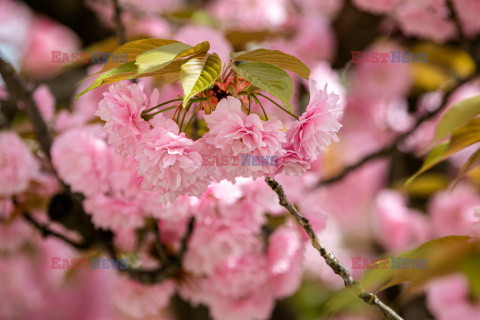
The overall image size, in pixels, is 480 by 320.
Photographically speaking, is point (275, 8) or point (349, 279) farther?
point (275, 8)

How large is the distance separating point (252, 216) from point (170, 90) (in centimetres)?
28

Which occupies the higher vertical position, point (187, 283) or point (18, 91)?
point (18, 91)

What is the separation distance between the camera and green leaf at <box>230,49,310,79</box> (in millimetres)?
500

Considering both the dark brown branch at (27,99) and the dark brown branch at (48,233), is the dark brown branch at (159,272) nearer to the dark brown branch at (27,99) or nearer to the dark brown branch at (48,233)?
the dark brown branch at (48,233)

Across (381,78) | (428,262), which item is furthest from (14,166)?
(381,78)

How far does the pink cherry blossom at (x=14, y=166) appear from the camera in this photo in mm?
863

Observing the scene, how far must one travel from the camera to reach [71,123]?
0.94 m

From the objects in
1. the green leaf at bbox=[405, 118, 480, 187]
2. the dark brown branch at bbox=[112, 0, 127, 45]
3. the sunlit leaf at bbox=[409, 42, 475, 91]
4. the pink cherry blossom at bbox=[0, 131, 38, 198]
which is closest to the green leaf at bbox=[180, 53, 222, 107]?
the green leaf at bbox=[405, 118, 480, 187]

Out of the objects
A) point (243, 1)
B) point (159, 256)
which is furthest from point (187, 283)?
point (243, 1)

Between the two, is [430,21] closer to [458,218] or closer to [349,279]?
[458,218]

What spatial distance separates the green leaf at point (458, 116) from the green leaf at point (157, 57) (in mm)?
302

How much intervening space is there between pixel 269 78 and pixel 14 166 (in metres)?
0.58

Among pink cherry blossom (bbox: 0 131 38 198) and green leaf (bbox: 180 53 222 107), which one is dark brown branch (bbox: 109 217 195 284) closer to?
pink cherry blossom (bbox: 0 131 38 198)

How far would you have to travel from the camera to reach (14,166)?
34.2 inches
